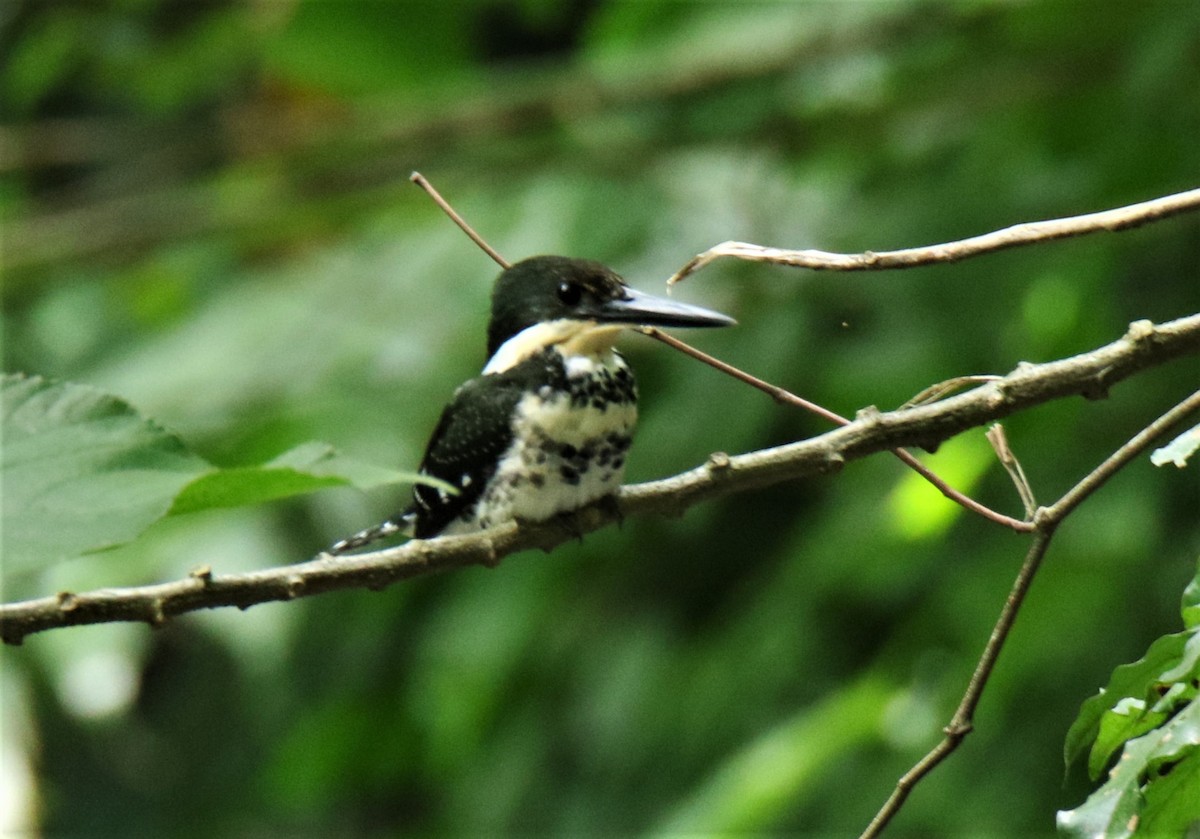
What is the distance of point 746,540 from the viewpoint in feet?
13.4

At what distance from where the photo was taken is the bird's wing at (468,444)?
241cm

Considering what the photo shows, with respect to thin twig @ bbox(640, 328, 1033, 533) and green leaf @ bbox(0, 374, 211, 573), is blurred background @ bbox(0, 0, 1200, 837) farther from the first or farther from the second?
green leaf @ bbox(0, 374, 211, 573)

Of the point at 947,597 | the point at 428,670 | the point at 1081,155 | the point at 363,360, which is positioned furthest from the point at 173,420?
the point at 1081,155

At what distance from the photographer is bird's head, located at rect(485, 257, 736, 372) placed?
2.40 metres

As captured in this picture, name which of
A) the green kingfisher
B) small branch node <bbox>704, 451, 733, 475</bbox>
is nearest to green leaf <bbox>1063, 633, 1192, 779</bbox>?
small branch node <bbox>704, 451, 733, 475</bbox>

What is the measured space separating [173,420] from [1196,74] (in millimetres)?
2418

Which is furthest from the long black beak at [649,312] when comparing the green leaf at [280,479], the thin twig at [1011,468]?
the green leaf at [280,479]

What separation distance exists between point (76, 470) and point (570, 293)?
1561 millimetres

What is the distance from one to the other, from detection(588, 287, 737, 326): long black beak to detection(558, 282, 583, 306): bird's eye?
5 centimetres

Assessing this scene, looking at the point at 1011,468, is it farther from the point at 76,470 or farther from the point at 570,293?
the point at 570,293

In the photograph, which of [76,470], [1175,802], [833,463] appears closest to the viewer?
[76,470]

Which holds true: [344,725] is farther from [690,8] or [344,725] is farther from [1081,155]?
[1081,155]

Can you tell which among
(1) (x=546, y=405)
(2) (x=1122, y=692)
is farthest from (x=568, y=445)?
(2) (x=1122, y=692)

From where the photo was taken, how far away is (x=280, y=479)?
3.25 ft
